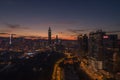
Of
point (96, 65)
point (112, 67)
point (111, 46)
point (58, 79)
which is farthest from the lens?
point (111, 46)

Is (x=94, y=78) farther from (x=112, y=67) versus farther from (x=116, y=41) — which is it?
(x=116, y=41)

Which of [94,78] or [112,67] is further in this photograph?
[112,67]

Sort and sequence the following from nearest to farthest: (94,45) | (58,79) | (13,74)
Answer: (58,79), (13,74), (94,45)

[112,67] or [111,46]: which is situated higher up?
[111,46]

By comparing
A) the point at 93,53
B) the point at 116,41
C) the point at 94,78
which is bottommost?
the point at 94,78

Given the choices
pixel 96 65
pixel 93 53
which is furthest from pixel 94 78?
pixel 93 53

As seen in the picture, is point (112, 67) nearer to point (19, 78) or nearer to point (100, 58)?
point (100, 58)

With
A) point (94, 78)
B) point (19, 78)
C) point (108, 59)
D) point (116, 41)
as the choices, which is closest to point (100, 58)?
point (108, 59)

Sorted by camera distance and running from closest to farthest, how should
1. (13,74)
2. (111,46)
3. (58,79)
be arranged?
(58,79) → (13,74) → (111,46)

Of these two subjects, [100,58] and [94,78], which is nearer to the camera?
[94,78]
